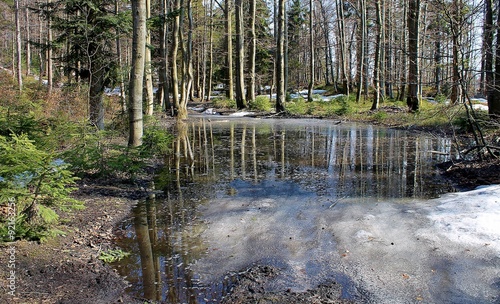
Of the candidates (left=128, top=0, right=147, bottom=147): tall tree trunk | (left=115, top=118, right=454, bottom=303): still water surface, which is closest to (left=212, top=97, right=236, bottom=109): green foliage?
(left=115, top=118, right=454, bottom=303): still water surface

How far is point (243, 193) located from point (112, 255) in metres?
3.07

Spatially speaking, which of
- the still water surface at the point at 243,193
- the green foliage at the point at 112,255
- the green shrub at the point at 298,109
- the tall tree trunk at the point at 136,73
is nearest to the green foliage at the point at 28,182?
the green foliage at the point at 112,255

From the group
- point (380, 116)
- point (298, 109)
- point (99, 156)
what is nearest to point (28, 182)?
point (99, 156)

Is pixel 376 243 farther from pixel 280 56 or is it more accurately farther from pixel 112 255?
pixel 280 56

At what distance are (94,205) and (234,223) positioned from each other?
2295mm

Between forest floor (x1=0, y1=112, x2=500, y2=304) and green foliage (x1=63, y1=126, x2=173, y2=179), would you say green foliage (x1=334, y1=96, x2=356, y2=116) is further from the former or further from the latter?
forest floor (x1=0, y1=112, x2=500, y2=304)


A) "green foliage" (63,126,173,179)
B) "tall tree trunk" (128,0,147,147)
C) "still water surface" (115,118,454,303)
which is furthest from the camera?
"tall tree trunk" (128,0,147,147)

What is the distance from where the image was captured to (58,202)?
449cm

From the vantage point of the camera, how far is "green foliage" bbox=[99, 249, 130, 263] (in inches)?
170

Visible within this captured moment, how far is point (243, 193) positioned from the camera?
23.4 ft

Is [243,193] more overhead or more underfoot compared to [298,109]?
more underfoot

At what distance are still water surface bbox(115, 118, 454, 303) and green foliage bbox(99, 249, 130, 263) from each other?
109mm

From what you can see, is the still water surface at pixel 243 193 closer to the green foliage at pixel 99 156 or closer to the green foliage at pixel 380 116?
the green foliage at pixel 99 156

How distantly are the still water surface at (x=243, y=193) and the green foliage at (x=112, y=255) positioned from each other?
0.11m
